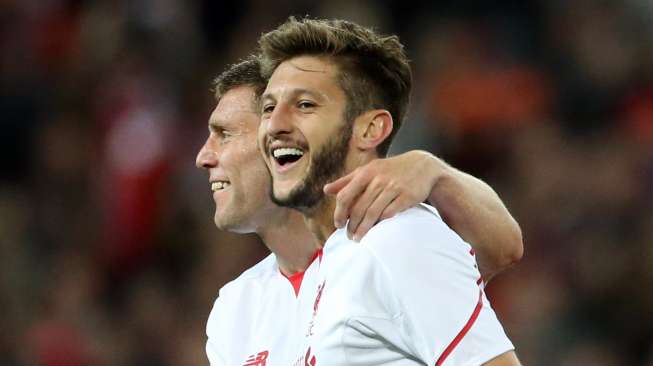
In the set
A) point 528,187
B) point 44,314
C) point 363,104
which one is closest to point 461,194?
point 363,104

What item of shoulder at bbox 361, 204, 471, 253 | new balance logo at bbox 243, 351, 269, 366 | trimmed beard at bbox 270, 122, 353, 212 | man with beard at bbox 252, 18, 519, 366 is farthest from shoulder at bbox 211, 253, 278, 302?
shoulder at bbox 361, 204, 471, 253

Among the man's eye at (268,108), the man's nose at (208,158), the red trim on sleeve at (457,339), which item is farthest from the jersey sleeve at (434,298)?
the man's nose at (208,158)

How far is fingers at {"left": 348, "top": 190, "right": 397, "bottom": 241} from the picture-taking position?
9.34ft

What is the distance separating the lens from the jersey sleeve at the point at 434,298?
264 centimetres

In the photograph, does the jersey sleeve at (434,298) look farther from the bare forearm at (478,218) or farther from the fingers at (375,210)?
the bare forearm at (478,218)

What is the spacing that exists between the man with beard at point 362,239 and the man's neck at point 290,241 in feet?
0.15

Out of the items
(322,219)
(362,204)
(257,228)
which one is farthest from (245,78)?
(362,204)

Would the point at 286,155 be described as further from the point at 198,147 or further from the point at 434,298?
the point at 198,147

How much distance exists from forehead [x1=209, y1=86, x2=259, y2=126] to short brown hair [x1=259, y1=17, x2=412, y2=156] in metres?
0.68

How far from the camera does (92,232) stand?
7.55 m

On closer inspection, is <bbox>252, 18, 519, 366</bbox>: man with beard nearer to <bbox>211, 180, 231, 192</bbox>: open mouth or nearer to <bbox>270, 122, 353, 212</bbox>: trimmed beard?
<bbox>270, 122, 353, 212</bbox>: trimmed beard

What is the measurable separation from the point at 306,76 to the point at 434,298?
87cm

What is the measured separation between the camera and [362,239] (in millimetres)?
2814

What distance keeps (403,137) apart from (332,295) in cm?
374
